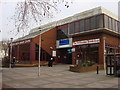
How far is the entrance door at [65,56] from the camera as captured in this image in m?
36.9

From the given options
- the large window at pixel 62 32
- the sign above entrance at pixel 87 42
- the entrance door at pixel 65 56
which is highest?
the large window at pixel 62 32

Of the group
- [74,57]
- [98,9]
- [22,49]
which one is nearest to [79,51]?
[74,57]

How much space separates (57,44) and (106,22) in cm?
1396

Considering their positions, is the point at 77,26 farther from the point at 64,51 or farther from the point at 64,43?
the point at 64,51

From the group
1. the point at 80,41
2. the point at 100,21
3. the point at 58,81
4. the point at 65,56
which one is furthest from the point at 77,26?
the point at 58,81

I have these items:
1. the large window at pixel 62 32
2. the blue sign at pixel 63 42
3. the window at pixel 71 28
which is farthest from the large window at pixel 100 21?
the large window at pixel 62 32

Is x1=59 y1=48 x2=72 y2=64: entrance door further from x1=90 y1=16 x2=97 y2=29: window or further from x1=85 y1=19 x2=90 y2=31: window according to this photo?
x1=90 y1=16 x2=97 y2=29: window

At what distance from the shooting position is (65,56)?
37.9m

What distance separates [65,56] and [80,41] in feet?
25.1

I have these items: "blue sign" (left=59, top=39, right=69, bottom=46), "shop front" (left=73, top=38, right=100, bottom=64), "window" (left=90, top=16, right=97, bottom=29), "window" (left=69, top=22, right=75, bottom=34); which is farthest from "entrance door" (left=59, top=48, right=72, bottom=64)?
"window" (left=90, top=16, right=97, bottom=29)

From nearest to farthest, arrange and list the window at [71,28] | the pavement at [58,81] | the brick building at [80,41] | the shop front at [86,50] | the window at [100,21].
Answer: the pavement at [58,81] → the window at [100,21] → the brick building at [80,41] → the shop front at [86,50] → the window at [71,28]

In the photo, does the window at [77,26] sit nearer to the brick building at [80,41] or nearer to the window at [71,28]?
A: the brick building at [80,41]

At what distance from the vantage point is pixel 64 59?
125 ft

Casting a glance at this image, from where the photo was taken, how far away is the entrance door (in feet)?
121
